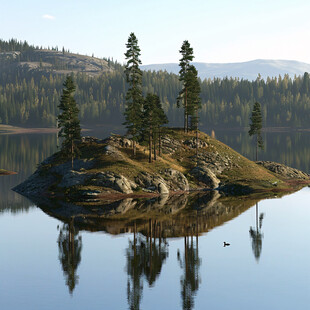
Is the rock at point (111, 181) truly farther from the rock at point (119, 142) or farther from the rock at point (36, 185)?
the rock at point (119, 142)

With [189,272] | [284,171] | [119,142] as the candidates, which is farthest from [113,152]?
[189,272]

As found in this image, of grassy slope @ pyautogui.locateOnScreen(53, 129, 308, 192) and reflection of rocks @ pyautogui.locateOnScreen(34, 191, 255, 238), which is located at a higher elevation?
grassy slope @ pyautogui.locateOnScreen(53, 129, 308, 192)

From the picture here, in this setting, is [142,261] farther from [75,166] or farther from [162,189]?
[75,166]

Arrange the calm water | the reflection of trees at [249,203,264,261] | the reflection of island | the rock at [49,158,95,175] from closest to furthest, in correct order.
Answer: the calm water → the reflection of island → the reflection of trees at [249,203,264,261] → the rock at [49,158,95,175]

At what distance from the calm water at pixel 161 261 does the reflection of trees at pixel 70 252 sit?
10 centimetres

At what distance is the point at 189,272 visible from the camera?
43.8 meters

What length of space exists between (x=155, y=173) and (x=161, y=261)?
44916 mm

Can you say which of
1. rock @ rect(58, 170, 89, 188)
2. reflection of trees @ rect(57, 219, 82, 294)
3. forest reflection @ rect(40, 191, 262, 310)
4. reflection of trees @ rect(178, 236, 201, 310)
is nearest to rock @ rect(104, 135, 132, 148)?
rock @ rect(58, 170, 89, 188)

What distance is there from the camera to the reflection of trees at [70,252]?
42094 mm

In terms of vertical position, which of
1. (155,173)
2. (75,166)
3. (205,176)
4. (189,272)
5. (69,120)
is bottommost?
(189,272)

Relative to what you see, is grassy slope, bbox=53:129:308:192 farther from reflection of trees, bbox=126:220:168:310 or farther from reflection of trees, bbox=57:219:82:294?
reflection of trees, bbox=126:220:168:310

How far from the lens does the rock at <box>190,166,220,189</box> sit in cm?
9594

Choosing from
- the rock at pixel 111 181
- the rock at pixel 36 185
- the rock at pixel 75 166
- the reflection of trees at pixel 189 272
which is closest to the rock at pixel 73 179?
the rock at pixel 111 181

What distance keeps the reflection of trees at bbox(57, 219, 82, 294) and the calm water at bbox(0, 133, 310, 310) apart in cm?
10
